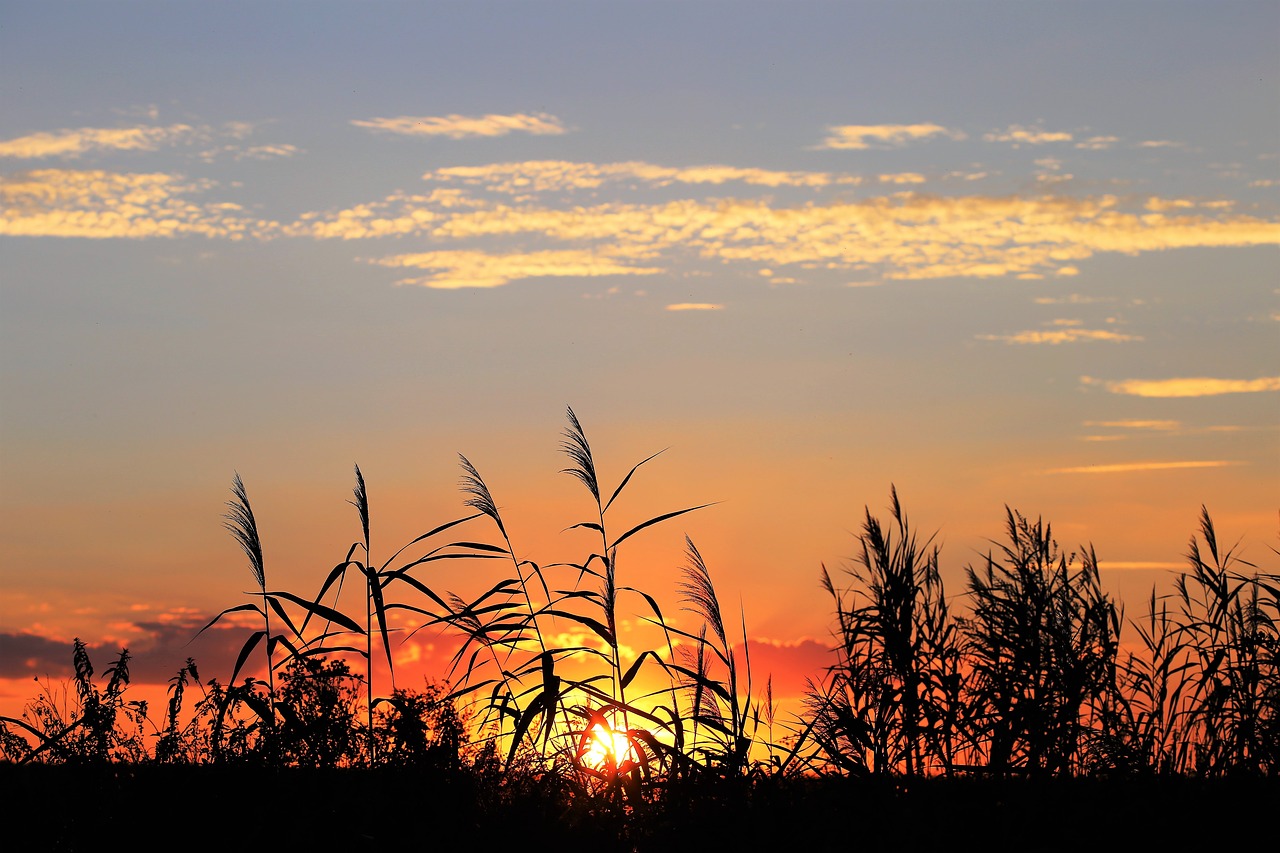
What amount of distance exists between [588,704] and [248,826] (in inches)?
69.9

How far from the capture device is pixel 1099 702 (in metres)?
7.09

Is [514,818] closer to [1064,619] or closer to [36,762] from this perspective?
[36,762]

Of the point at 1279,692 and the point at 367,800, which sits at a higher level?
the point at 1279,692

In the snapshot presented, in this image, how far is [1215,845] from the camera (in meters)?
5.83

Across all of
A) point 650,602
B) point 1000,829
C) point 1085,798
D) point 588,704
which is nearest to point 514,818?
point 588,704

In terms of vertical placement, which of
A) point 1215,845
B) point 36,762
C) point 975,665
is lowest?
point 1215,845

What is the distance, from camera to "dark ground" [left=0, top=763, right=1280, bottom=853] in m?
5.71

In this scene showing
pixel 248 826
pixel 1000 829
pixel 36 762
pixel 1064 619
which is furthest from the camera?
pixel 1064 619

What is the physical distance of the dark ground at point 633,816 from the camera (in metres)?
5.71

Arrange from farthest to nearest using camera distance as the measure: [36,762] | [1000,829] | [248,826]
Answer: [36,762], [248,826], [1000,829]

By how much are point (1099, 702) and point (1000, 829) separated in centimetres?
169

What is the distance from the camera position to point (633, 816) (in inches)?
236

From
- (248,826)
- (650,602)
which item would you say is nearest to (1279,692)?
(650,602)

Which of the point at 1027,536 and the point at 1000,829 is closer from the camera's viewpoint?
the point at 1000,829
